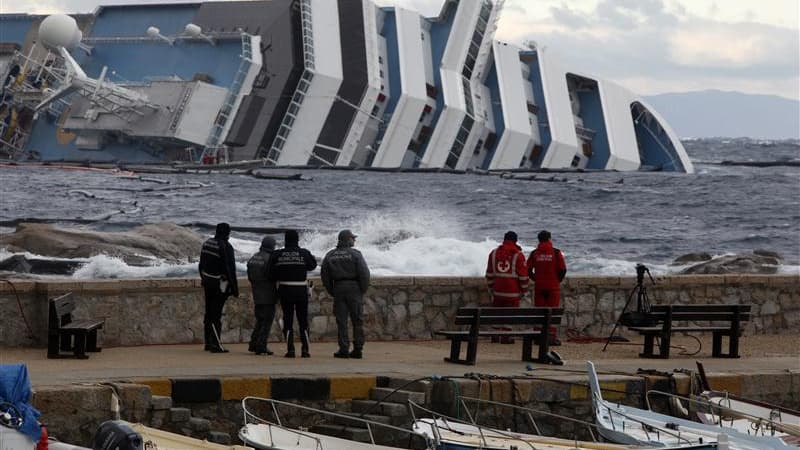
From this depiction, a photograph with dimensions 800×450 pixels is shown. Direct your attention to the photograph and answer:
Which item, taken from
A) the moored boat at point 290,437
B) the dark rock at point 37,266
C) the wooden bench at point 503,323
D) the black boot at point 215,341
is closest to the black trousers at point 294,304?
the black boot at point 215,341

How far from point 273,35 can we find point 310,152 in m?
4.63

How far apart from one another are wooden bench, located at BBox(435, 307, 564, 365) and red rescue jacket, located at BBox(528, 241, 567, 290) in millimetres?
993

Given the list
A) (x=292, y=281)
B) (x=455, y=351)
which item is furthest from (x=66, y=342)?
(x=455, y=351)

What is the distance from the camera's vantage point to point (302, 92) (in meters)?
59.3

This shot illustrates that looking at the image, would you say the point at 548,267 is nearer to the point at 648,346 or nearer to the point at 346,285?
the point at 648,346

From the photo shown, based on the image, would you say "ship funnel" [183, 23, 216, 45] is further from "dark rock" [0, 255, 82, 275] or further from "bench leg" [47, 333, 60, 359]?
"bench leg" [47, 333, 60, 359]

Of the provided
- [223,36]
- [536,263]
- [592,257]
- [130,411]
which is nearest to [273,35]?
[223,36]

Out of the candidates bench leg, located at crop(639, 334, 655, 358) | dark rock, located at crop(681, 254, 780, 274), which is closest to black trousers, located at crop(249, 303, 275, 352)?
bench leg, located at crop(639, 334, 655, 358)

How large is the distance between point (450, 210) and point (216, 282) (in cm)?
3872

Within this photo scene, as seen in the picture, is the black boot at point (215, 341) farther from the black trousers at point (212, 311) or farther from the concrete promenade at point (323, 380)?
the concrete promenade at point (323, 380)

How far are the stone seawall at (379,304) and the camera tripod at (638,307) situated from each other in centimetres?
27

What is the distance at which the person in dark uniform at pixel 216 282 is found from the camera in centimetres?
1423

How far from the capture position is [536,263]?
52.6ft

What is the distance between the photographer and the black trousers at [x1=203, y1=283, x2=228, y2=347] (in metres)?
14.3
